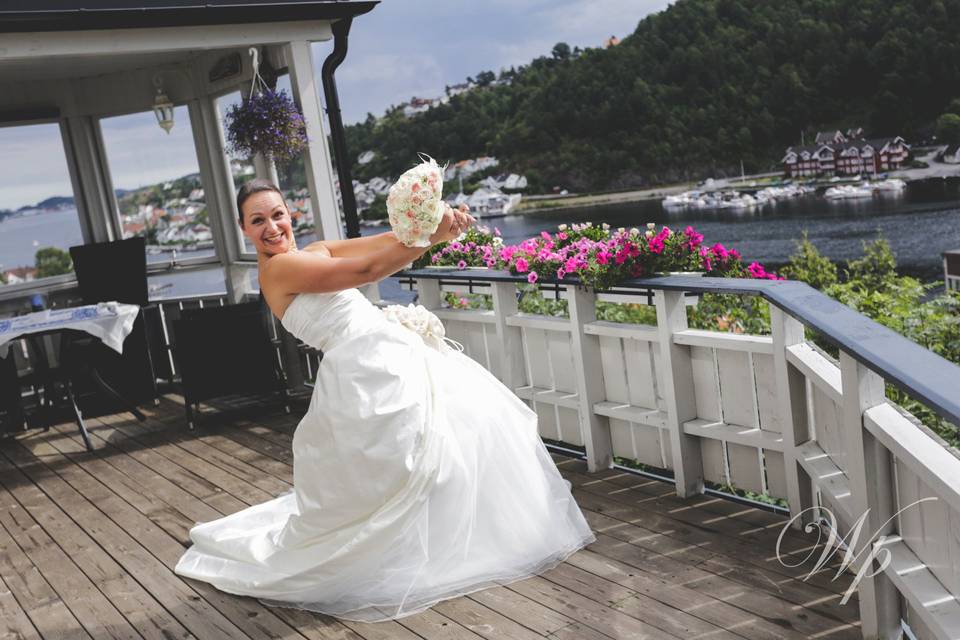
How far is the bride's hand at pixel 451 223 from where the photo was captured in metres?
2.86

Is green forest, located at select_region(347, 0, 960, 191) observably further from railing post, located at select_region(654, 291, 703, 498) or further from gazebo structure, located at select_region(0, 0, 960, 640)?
railing post, located at select_region(654, 291, 703, 498)

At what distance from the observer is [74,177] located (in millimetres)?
7586

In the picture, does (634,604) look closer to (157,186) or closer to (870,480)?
(870,480)

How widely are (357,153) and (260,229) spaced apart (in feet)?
99.3

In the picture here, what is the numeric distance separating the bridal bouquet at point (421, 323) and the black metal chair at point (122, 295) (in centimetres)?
389

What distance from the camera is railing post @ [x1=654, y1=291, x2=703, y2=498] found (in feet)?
11.9

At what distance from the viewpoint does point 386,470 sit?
3.01 meters

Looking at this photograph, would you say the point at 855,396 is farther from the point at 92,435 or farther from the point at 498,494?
the point at 92,435

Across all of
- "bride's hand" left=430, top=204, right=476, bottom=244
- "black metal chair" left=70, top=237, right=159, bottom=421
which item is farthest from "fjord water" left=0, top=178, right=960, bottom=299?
"bride's hand" left=430, top=204, right=476, bottom=244

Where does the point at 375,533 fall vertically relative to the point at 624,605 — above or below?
above

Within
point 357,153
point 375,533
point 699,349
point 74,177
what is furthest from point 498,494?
point 357,153

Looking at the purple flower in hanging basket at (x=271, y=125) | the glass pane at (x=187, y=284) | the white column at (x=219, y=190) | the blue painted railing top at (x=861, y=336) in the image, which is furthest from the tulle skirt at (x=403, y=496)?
the glass pane at (x=187, y=284)

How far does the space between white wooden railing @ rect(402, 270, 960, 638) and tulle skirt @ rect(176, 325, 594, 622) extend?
761mm

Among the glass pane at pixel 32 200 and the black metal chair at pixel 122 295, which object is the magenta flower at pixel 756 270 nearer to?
the black metal chair at pixel 122 295
